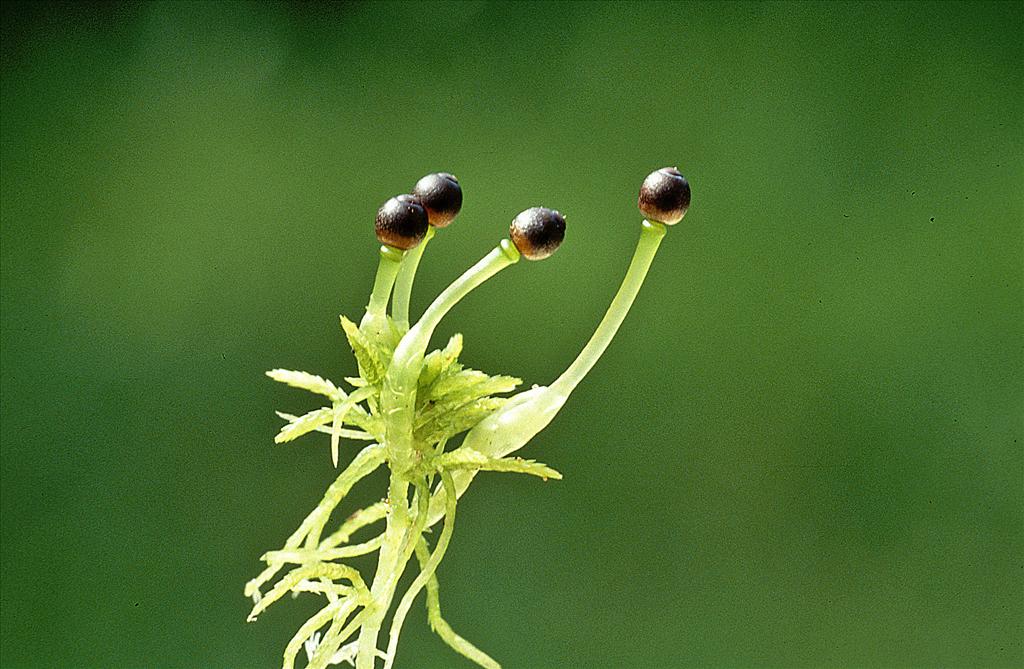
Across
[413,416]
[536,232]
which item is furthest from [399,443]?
[536,232]

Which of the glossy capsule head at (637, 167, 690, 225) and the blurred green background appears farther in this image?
the blurred green background

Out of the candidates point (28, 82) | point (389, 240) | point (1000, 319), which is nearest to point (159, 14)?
point (28, 82)

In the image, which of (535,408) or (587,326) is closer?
(535,408)

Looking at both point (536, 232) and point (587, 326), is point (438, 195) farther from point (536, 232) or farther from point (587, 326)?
point (587, 326)

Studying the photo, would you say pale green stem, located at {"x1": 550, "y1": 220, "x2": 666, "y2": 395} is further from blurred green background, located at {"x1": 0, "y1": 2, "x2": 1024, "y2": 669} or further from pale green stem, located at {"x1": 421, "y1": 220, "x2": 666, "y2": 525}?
blurred green background, located at {"x1": 0, "y1": 2, "x2": 1024, "y2": 669}

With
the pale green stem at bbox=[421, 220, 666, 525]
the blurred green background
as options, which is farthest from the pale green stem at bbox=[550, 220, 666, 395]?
the blurred green background

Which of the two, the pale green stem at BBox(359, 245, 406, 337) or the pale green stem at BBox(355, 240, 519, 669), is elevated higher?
the pale green stem at BBox(359, 245, 406, 337)

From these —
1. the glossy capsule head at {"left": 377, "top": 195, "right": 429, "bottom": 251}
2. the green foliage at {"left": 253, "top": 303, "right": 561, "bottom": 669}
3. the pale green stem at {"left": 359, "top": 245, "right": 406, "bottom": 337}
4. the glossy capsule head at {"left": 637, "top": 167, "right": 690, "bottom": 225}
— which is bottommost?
the green foliage at {"left": 253, "top": 303, "right": 561, "bottom": 669}
